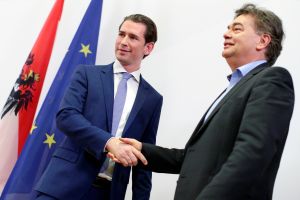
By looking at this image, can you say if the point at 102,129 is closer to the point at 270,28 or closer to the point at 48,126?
the point at 48,126

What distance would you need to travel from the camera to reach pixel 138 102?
7.02 ft

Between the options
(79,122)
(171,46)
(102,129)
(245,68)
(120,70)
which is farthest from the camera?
(171,46)

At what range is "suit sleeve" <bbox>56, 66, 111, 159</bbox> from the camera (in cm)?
182

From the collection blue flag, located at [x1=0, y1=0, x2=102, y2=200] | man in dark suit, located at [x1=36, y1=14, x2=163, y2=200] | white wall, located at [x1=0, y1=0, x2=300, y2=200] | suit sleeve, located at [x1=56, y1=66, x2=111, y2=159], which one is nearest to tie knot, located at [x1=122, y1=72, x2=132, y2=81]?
man in dark suit, located at [x1=36, y1=14, x2=163, y2=200]

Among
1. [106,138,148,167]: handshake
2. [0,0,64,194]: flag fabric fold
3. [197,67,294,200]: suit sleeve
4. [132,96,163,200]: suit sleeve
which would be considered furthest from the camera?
[0,0,64,194]: flag fabric fold

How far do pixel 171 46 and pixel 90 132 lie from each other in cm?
133

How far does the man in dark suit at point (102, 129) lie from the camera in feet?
6.09

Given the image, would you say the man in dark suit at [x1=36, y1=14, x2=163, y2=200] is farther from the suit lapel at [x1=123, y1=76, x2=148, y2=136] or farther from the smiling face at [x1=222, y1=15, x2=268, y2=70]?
the smiling face at [x1=222, y1=15, x2=268, y2=70]

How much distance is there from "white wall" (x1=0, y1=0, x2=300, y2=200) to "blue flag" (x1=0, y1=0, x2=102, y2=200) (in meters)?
0.17

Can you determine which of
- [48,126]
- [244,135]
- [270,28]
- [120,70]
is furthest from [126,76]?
[244,135]

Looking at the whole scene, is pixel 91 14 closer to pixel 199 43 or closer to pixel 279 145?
pixel 199 43

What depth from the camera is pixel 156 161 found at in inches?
72.6

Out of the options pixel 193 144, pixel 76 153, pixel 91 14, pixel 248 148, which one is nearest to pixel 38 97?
pixel 91 14

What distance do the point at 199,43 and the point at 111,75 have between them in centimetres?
100
